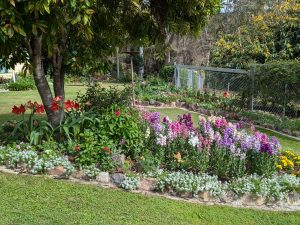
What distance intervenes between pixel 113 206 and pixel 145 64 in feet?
84.6

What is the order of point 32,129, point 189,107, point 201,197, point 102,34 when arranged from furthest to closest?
point 189,107
point 102,34
point 32,129
point 201,197

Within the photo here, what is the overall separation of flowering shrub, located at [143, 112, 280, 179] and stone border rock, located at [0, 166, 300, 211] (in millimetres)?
491

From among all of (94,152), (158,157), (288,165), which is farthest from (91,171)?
(288,165)

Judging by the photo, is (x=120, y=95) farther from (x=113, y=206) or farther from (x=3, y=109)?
(x=3, y=109)

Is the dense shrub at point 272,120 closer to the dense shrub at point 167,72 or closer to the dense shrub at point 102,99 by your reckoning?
the dense shrub at point 102,99

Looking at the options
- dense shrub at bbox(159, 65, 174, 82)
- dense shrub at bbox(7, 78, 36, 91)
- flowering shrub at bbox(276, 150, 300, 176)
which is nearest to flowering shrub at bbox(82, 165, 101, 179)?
flowering shrub at bbox(276, 150, 300, 176)

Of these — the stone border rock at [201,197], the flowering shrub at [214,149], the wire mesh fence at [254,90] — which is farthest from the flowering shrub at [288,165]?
the wire mesh fence at [254,90]

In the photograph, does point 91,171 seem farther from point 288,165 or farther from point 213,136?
point 288,165

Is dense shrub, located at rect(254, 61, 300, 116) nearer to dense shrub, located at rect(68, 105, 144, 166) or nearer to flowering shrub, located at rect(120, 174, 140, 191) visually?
dense shrub, located at rect(68, 105, 144, 166)

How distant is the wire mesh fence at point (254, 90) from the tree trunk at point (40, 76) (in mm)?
7096

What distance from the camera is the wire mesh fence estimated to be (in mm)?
10953

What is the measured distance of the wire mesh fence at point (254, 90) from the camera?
35.9 feet

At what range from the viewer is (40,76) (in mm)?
5996

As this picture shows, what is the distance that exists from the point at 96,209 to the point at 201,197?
131 centimetres
